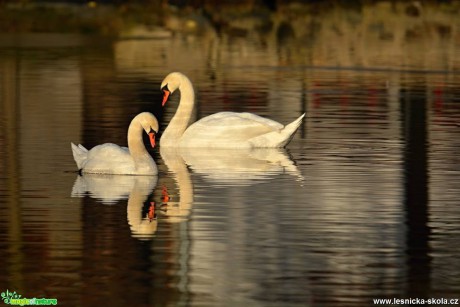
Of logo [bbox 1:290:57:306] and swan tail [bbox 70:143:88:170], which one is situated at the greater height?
logo [bbox 1:290:57:306]

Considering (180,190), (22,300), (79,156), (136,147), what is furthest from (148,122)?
(22,300)

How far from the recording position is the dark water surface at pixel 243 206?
11.1 metres

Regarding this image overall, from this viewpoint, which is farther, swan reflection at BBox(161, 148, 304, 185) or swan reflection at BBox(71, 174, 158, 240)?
swan reflection at BBox(161, 148, 304, 185)

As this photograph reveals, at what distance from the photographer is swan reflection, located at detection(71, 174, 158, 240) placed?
1351 centimetres

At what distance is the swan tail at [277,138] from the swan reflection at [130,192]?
113 inches

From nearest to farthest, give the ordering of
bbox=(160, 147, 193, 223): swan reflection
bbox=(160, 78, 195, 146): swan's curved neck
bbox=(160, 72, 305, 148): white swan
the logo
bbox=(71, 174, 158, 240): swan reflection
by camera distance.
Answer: the logo
bbox=(71, 174, 158, 240): swan reflection
bbox=(160, 147, 193, 223): swan reflection
bbox=(160, 72, 305, 148): white swan
bbox=(160, 78, 195, 146): swan's curved neck

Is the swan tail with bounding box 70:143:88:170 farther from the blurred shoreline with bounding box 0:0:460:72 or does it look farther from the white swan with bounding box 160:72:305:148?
the blurred shoreline with bounding box 0:0:460:72

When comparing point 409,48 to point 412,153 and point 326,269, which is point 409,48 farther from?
point 326,269

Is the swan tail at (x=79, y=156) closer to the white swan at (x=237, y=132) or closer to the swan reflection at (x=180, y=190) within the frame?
the swan reflection at (x=180, y=190)

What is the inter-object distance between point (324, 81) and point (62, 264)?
19436 mm

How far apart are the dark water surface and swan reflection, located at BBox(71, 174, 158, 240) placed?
0.09 ft

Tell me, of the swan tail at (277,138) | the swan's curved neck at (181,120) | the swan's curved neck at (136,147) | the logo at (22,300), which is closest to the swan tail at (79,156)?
the swan's curved neck at (136,147)

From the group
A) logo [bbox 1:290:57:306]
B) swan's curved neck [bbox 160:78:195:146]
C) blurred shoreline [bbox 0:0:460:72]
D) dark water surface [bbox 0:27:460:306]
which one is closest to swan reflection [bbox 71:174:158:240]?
dark water surface [bbox 0:27:460:306]

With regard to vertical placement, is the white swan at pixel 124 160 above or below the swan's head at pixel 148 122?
below
